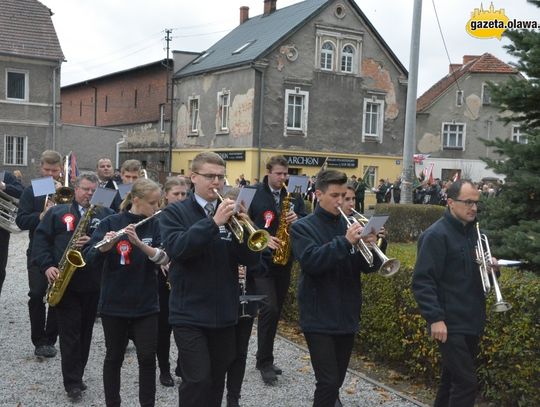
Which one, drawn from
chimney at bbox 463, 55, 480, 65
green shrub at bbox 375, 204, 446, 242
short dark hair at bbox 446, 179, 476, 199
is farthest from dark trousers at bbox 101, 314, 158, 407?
chimney at bbox 463, 55, 480, 65

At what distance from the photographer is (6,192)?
8820mm

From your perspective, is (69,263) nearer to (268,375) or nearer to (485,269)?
(268,375)

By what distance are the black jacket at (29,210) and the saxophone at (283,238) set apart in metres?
2.61

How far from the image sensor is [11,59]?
1266 inches

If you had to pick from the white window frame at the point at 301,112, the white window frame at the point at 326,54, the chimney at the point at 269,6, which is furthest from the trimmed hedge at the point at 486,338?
the chimney at the point at 269,6

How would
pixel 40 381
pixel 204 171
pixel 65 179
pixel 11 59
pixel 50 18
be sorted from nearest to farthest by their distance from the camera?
pixel 204 171 < pixel 40 381 < pixel 65 179 < pixel 11 59 < pixel 50 18

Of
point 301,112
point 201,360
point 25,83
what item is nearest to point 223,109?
point 301,112

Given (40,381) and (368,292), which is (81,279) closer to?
(40,381)

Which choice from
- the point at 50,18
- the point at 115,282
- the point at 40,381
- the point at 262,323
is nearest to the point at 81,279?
the point at 115,282

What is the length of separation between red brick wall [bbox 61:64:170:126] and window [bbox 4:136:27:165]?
10.2m

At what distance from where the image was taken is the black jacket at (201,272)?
4281 millimetres

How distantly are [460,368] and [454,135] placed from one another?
146 feet

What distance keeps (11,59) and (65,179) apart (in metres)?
28.0

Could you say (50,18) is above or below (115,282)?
above
